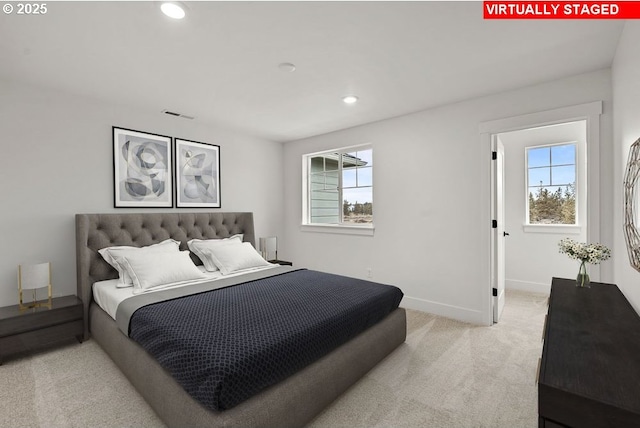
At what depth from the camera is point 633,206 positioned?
1663 millimetres

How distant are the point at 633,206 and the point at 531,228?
3220 millimetres

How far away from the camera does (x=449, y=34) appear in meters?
2.04

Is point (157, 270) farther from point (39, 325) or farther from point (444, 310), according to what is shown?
point (444, 310)

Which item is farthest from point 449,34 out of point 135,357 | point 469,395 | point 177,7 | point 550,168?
point 550,168

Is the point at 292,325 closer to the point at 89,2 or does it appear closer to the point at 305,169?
the point at 89,2

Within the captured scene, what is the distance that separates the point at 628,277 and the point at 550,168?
3.21 meters

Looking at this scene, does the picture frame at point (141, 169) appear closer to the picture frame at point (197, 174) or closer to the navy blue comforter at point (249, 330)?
the picture frame at point (197, 174)

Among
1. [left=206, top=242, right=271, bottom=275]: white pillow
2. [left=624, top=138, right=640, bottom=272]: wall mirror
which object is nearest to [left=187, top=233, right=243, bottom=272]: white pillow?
[left=206, top=242, right=271, bottom=275]: white pillow

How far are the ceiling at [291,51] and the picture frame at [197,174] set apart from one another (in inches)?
27.2

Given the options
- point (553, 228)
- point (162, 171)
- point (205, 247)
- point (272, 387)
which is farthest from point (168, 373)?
point (553, 228)

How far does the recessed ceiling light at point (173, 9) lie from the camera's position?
171 centimetres

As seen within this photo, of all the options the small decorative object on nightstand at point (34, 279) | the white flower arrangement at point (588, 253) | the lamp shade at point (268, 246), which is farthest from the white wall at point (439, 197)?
the small decorative object on nightstand at point (34, 279)

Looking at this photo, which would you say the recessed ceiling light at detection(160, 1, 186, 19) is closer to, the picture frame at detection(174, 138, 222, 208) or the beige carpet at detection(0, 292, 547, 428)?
the picture frame at detection(174, 138, 222, 208)

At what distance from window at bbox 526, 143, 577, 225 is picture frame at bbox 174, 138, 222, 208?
4.65 meters
